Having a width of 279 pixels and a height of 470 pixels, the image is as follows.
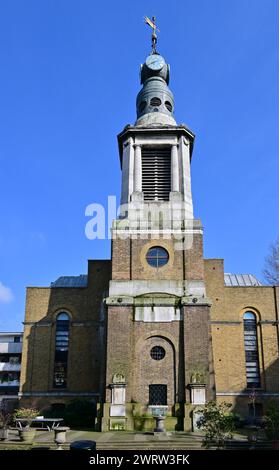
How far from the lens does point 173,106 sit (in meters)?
32.6

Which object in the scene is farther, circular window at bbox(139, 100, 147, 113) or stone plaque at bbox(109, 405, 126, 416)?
circular window at bbox(139, 100, 147, 113)

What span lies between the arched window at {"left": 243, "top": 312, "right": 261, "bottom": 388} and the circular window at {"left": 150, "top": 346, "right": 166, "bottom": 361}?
826cm

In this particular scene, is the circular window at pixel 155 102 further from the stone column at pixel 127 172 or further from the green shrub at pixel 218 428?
the green shrub at pixel 218 428

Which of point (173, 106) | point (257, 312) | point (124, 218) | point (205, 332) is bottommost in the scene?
point (205, 332)

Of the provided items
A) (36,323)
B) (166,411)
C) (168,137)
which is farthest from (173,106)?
(166,411)

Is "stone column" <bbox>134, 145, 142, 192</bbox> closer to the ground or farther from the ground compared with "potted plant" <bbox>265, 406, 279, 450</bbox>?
farther from the ground

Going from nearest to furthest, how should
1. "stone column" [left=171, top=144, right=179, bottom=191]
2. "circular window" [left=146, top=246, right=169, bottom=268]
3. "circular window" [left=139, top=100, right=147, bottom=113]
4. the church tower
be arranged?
1. the church tower
2. "circular window" [left=146, top=246, right=169, bottom=268]
3. "stone column" [left=171, top=144, right=179, bottom=191]
4. "circular window" [left=139, top=100, right=147, bottom=113]

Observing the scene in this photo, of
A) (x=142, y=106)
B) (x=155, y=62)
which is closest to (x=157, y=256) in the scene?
(x=142, y=106)

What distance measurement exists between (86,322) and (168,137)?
1317cm

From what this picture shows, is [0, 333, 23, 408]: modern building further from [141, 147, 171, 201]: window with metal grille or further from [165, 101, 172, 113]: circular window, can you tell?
[165, 101, 172, 113]: circular window

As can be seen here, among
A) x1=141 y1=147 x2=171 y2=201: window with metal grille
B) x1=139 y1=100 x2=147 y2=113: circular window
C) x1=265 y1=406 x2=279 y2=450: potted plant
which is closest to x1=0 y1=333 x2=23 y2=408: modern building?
x1=141 y1=147 x2=171 y2=201: window with metal grille

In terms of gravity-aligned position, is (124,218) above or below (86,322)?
above

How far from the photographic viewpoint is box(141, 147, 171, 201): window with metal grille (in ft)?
92.6
